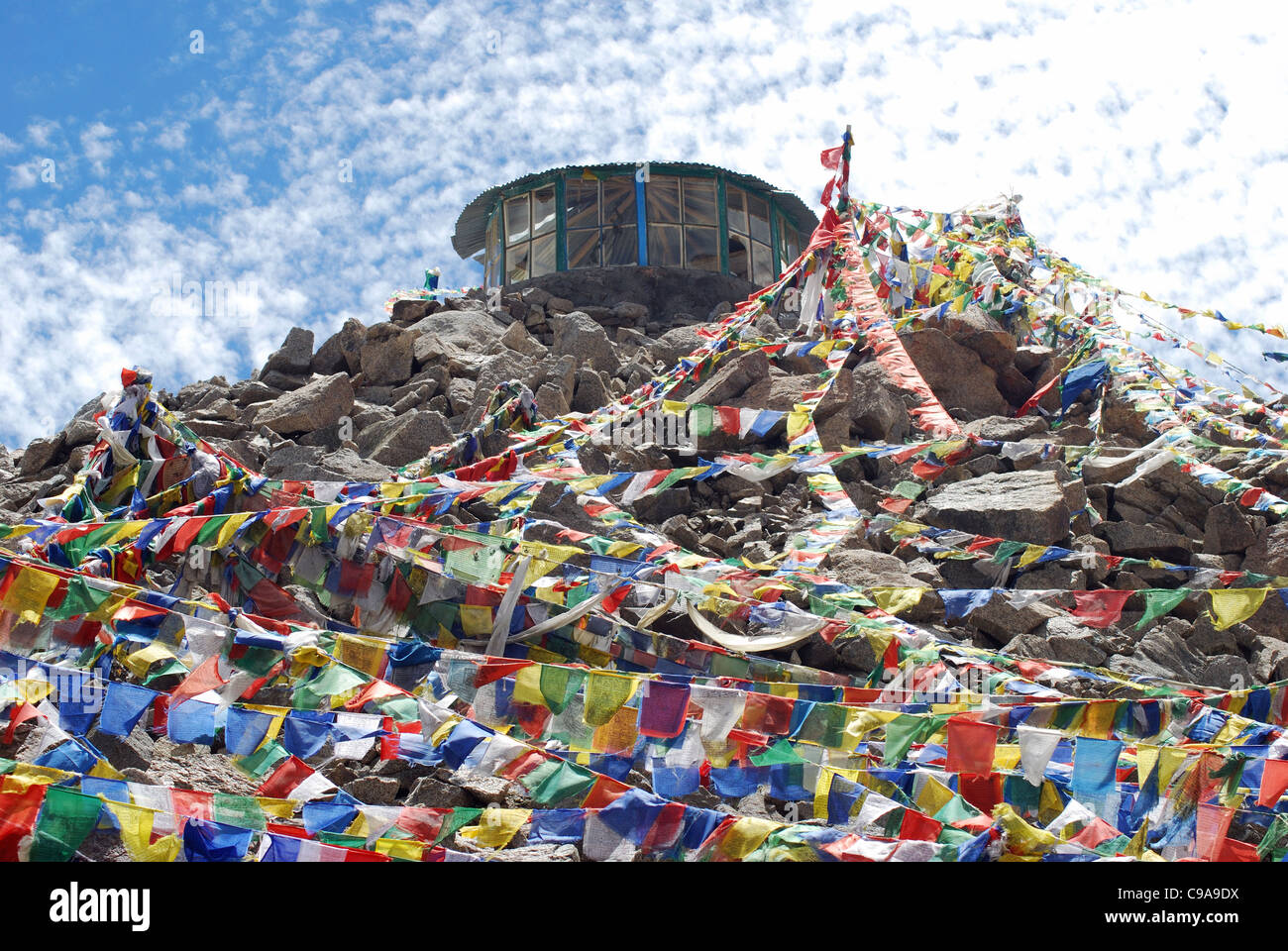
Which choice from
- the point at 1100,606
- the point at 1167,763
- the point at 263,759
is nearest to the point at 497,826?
the point at 263,759

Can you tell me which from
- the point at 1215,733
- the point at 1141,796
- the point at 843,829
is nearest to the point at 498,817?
the point at 843,829

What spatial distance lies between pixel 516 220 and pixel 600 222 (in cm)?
172

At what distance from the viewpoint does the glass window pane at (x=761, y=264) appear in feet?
73.9

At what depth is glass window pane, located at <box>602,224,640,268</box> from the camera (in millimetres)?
21645

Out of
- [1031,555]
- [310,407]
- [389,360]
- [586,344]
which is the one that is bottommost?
[1031,555]

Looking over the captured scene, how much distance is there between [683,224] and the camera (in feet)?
72.3

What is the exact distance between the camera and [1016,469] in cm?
1270

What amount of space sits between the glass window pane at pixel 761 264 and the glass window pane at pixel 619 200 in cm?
235

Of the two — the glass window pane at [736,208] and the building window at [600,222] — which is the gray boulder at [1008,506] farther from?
A: the glass window pane at [736,208]

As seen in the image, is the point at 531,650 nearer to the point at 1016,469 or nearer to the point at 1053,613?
the point at 1053,613

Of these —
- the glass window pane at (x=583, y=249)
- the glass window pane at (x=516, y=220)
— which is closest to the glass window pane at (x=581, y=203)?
the glass window pane at (x=583, y=249)

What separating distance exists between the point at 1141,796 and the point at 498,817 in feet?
10.0

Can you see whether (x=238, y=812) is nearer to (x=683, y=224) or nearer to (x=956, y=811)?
(x=956, y=811)

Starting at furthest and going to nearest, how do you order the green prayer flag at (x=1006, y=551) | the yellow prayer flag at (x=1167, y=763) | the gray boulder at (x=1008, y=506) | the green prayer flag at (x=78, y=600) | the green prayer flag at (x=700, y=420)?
the green prayer flag at (x=700, y=420), the gray boulder at (x=1008, y=506), the green prayer flag at (x=1006, y=551), the green prayer flag at (x=78, y=600), the yellow prayer flag at (x=1167, y=763)
